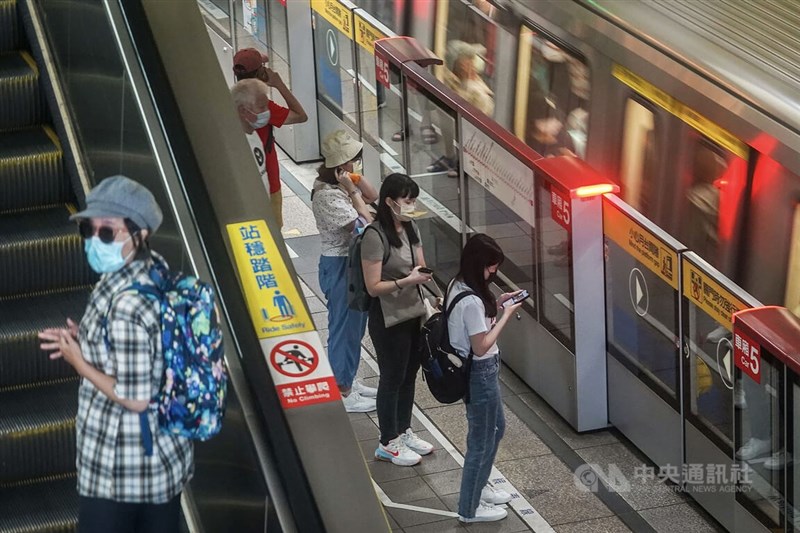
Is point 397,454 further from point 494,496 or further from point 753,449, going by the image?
point 753,449

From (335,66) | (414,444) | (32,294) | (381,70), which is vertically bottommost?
(414,444)

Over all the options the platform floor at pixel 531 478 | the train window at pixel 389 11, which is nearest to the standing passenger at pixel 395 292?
the platform floor at pixel 531 478

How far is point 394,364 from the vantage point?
756cm

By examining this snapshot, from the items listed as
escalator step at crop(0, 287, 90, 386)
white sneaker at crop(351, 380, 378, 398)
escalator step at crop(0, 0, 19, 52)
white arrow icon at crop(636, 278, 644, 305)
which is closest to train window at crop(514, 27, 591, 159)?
white arrow icon at crop(636, 278, 644, 305)

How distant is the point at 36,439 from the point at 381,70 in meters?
6.43

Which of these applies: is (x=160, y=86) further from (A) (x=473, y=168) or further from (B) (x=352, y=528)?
(A) (x=473, y=168)

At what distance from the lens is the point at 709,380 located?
7.54m

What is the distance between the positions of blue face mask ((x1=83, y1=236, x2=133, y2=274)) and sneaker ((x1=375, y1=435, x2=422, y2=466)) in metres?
4.38

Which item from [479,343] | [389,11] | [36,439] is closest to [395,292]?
[479,343]

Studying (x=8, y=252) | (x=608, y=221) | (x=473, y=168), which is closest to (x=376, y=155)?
(x=473, y=168)

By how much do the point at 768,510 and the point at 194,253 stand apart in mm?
3724

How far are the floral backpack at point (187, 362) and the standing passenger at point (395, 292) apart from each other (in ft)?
10.8

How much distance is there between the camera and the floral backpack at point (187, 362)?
375 cm

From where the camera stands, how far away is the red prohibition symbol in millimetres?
4375
